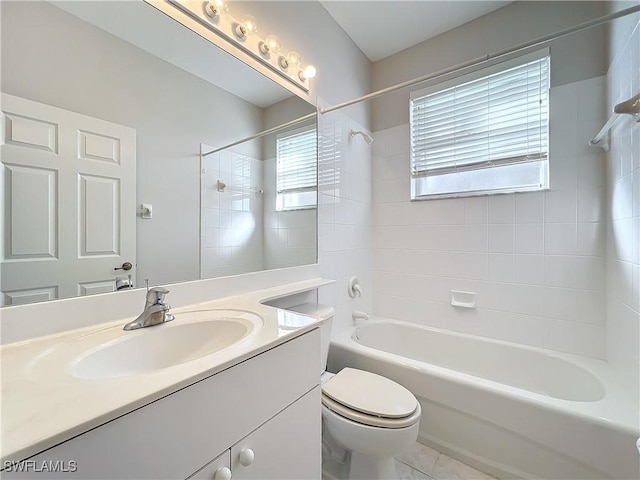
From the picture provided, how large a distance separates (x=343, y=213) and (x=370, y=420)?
128cm

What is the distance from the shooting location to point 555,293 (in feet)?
5.42

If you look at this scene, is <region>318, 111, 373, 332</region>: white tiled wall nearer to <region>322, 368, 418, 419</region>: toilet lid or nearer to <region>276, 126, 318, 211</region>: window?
<region>276, 126, 318, 211</region>: window

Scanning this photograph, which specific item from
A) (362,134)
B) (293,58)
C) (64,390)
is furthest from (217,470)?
(362,134)

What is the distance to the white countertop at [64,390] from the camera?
37 cm

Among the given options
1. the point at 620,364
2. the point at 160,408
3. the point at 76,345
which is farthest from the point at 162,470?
the point at 620,364

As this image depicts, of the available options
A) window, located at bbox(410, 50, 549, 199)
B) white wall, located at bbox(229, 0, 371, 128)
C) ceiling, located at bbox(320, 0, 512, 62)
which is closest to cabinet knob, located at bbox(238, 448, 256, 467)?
white wall, located at bbox(229, 0, 371, 128)

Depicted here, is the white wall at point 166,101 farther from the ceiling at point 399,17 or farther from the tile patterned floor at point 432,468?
the tile patterned floor at point 432,468

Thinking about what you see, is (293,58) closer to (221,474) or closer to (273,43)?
(273,43)

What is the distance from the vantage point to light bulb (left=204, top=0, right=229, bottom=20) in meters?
1.11

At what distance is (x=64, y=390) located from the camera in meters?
0.47

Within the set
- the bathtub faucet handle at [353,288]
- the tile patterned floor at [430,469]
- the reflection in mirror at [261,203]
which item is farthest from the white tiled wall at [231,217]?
the tile patterned floor at [430,469]

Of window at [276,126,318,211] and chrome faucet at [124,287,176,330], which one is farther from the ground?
window at [276,126,318,211]

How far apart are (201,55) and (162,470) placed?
1.36m

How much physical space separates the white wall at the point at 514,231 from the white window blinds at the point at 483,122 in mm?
72
